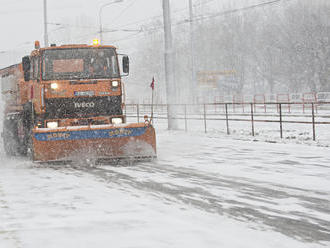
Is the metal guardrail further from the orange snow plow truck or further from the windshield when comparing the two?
the windshield

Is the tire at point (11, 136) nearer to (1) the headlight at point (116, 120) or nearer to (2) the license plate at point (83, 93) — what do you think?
(2) the license plate at point (83, 93)

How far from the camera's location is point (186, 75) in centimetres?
6956

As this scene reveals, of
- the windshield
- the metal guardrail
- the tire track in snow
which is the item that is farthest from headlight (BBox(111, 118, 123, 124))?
the metal guardrail

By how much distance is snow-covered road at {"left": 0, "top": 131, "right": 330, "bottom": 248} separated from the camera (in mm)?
5277

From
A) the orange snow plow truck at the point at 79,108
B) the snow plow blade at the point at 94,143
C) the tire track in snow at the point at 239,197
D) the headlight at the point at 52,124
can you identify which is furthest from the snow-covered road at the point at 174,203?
the headlight at the point at 52,124

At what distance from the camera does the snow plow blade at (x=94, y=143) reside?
35.7 feet

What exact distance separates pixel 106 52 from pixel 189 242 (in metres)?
7.96

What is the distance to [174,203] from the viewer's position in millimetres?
6871

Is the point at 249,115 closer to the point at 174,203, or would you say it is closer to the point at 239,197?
the point at 239,197

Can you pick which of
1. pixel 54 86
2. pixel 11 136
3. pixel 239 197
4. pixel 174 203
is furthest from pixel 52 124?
pixel 239 197

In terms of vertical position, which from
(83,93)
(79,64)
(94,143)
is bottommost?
(94,143)

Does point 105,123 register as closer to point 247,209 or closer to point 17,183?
point 17,183

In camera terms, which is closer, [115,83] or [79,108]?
[79,108]

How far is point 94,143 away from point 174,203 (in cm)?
469
